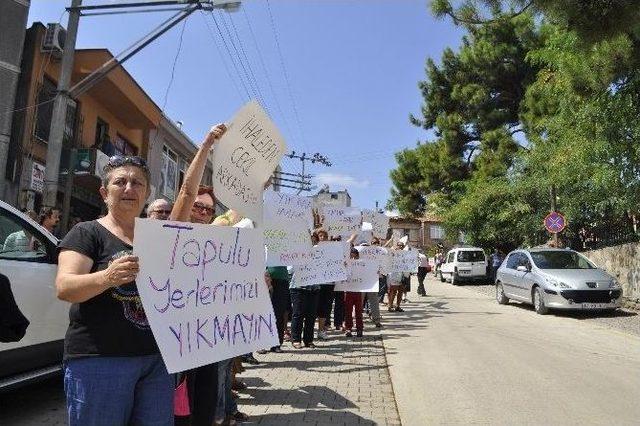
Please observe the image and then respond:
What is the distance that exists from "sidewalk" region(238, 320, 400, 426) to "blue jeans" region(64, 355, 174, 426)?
Result: 93.7 inches

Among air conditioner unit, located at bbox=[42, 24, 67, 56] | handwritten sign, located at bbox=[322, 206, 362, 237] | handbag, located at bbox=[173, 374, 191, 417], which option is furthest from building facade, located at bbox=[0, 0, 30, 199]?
handbag, located at bbox=[173, 374, 191, 417]

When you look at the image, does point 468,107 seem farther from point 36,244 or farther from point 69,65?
point 36,244

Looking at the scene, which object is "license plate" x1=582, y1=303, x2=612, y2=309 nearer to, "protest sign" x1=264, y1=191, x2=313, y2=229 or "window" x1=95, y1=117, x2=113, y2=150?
"protest sign" x1=264, y1=191, x2=313, y2=229

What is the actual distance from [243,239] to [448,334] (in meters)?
7.43

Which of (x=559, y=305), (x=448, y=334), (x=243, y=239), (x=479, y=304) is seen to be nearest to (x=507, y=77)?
(x=479, y=304)

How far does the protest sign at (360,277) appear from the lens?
30.8ft

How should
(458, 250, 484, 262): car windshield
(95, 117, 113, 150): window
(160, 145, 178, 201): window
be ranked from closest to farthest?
(95, 117, 113, 150): window < (160, 145, 178, 201): window < (458, 250, 484, 262): car windshield

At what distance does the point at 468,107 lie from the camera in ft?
105

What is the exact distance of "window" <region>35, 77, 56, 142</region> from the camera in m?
14.5

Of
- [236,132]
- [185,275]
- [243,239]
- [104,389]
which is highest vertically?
[236,132]

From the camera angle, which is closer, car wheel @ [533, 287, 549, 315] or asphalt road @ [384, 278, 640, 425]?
asphalt road @ [384, 278, 640, 425]

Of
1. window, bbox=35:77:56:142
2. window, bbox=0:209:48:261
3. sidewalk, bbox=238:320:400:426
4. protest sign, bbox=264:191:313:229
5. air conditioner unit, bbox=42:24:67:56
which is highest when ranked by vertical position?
air conditioner unit, bbox=42:24:67:56

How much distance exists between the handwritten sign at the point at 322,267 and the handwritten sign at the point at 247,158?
3.82 metres

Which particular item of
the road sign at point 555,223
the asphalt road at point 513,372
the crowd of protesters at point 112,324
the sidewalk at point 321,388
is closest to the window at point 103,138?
the asphalt road at point 513,372
